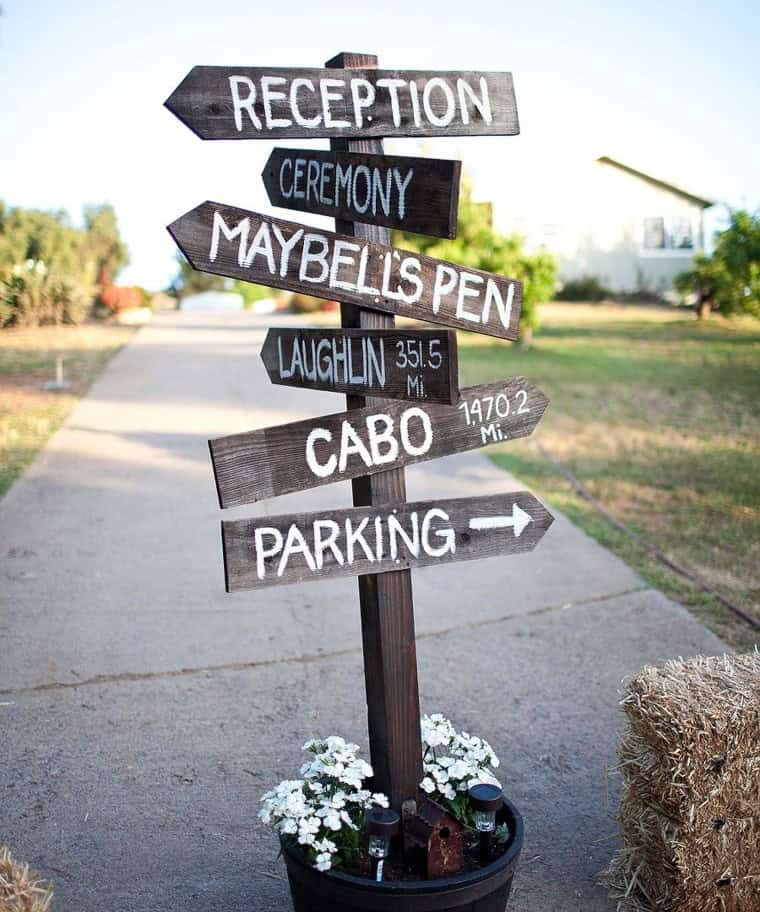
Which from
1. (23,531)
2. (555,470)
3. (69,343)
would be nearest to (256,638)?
(23,531)

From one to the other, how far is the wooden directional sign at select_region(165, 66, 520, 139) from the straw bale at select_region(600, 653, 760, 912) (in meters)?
1.90

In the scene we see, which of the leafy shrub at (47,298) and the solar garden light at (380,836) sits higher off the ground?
the leafy shrub at (47,298)

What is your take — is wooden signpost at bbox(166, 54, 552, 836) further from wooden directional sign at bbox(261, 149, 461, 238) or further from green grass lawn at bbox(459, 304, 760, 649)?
green grass lawn at bbox(459, 304, 760, 649)

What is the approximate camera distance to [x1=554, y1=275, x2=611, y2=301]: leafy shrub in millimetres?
32344

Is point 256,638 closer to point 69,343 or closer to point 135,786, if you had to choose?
point 135,786

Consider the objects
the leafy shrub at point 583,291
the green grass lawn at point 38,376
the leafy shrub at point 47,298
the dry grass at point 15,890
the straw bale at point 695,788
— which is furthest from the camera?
the leafy shrub at point 583,291

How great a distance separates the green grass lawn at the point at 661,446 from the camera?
7.02 m

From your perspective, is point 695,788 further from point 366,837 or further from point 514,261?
point 514,261

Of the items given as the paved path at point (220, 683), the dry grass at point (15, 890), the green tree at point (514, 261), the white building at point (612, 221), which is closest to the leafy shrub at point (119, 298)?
the green tree at point (514, 261)

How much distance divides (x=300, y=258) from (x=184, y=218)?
35 cm

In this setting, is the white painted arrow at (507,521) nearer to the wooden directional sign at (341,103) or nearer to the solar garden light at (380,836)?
the solar garden light at (380,836)

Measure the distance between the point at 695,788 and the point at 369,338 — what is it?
1.72 metres

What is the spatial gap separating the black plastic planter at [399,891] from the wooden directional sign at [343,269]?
1.59m

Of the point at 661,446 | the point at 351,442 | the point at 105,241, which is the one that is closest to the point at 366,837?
the point at 351,442
